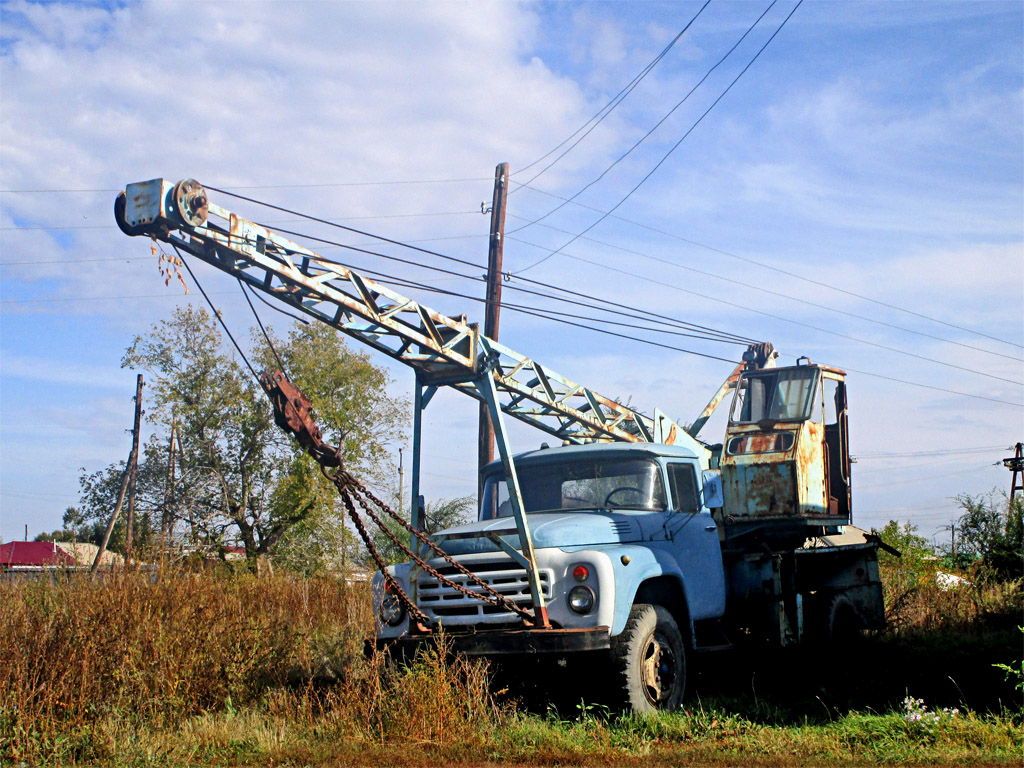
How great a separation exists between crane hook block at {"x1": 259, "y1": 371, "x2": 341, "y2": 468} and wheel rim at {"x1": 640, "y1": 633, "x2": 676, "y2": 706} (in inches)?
119

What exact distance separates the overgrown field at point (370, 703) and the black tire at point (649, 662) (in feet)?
0.89

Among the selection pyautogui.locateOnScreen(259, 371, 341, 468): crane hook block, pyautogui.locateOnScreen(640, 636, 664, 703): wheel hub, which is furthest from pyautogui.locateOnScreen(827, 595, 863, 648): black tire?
pyautogui.locateOnScreen(259, 371, 341, 468): crane hook block

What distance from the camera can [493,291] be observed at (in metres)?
17.5

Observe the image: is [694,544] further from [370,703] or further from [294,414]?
[294,414]

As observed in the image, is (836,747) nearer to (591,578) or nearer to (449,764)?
(591,578)

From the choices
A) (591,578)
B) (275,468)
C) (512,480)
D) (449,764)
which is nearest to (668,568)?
(591,578)

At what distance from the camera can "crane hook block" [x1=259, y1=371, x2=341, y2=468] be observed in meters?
7.81

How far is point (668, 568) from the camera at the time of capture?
8.24 metres

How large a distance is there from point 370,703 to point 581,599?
1.84m

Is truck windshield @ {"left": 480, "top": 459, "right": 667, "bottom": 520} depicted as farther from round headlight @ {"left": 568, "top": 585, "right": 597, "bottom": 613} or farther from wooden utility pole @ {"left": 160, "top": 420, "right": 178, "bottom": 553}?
wooden utility pole @ {"left": 160, "top": 420, "right": 178, "bottom": 553}

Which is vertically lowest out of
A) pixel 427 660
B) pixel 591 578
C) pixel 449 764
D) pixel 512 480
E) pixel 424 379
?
pixel 449 764

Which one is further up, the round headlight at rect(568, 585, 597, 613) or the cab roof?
the cab roof

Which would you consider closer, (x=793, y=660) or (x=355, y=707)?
(x=355, y=707)

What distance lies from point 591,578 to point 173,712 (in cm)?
382
